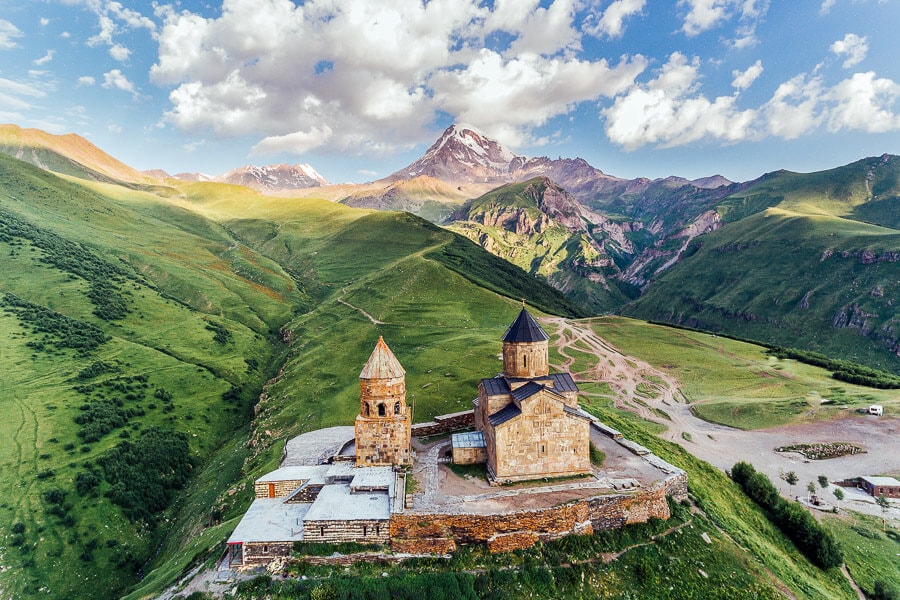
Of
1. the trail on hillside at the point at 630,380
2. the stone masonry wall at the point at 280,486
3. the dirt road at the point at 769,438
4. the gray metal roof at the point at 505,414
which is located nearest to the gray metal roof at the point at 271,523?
the stone masonry wall at the point at 280,486

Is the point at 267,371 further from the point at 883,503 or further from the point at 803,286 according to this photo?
the point at 803,286

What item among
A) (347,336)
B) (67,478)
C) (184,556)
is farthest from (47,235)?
(184,556)

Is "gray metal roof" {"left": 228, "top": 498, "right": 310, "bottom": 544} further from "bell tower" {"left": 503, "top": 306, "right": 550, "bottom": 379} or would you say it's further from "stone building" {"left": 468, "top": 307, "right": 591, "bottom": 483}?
"bell tower" {"left": 503, "top": 306, "right": 550, "bottom": 379}

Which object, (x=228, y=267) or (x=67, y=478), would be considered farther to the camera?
(x=228, y=267)

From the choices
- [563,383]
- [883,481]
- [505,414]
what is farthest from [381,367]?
[883,481]

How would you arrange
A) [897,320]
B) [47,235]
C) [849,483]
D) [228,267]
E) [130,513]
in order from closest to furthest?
1. [130,513]
2. [849,483]
3. [47,235]
4. [897,320]
5. [228,267]

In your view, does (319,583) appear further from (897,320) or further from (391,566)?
(897,320)
